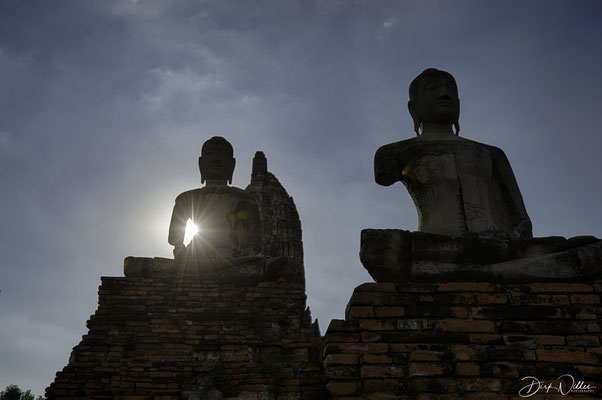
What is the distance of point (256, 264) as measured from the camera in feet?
25.1

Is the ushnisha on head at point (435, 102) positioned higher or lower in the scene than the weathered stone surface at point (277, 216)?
lower

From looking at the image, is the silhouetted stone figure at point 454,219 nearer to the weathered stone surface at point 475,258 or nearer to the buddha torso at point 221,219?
the weathered stone surface at point 475,258

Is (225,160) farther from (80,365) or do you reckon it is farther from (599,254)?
(599,254)

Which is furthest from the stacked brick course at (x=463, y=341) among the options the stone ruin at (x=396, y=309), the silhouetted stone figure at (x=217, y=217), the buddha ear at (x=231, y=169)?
the buddha ear at (x=231, y=169)

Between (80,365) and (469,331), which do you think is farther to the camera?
(80,365)

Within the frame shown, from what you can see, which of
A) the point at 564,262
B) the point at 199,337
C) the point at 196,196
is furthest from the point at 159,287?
the point at 564,262

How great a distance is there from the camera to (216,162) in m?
9.45

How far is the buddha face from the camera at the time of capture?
532 centimetres

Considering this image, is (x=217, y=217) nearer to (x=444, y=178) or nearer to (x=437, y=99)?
(x=437, y=99)

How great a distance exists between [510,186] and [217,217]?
16.2ft

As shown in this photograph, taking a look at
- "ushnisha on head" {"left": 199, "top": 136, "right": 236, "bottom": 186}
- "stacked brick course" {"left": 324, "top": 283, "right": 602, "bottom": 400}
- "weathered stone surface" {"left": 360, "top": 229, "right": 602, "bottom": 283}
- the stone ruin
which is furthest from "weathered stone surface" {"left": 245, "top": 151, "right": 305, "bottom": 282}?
"stacked brick course" {"left": 324, "top": 283, "right": 602, "bottom": 400}

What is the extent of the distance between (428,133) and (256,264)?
3.37 m

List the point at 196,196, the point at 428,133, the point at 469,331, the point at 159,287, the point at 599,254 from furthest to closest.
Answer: the point at 196,196 → the point at 159,287 → the point at 428,133 → the point at 599,254 → the point at 469,331

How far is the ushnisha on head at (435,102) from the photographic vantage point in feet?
17.5
